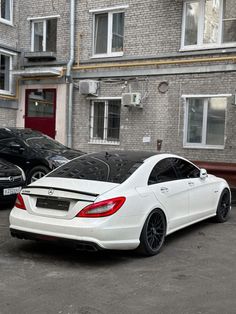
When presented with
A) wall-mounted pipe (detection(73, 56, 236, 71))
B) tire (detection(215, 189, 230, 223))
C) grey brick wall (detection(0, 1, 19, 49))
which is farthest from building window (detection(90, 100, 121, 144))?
tire (detection(215, 189, 230, 223))

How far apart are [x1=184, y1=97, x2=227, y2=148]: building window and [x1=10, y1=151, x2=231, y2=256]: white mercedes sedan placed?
689 cm

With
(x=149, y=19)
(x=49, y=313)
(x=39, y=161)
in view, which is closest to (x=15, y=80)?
(x=149, y=19)

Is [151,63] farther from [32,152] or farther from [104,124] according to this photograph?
[32,152]

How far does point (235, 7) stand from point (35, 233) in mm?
10525

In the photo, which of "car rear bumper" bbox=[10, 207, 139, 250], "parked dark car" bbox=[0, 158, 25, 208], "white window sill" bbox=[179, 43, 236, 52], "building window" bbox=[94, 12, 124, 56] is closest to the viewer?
"car rear bumper" bbox=[10, 207, 139, 250]

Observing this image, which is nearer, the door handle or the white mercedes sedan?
the white mercedes sedan

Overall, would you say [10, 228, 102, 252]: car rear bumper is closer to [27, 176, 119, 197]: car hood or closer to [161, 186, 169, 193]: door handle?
[27, 176, 119, 197]: car hood

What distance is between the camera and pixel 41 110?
54.2ft

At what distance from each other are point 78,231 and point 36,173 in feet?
17.8

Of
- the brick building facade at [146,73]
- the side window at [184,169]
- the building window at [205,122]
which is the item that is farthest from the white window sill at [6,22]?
the side window at [184,169]

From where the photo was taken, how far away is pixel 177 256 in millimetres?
5828

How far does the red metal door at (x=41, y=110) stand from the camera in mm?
16203

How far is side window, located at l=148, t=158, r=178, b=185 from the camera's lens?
20.4ft

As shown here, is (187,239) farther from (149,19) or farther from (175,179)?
(149,19)
